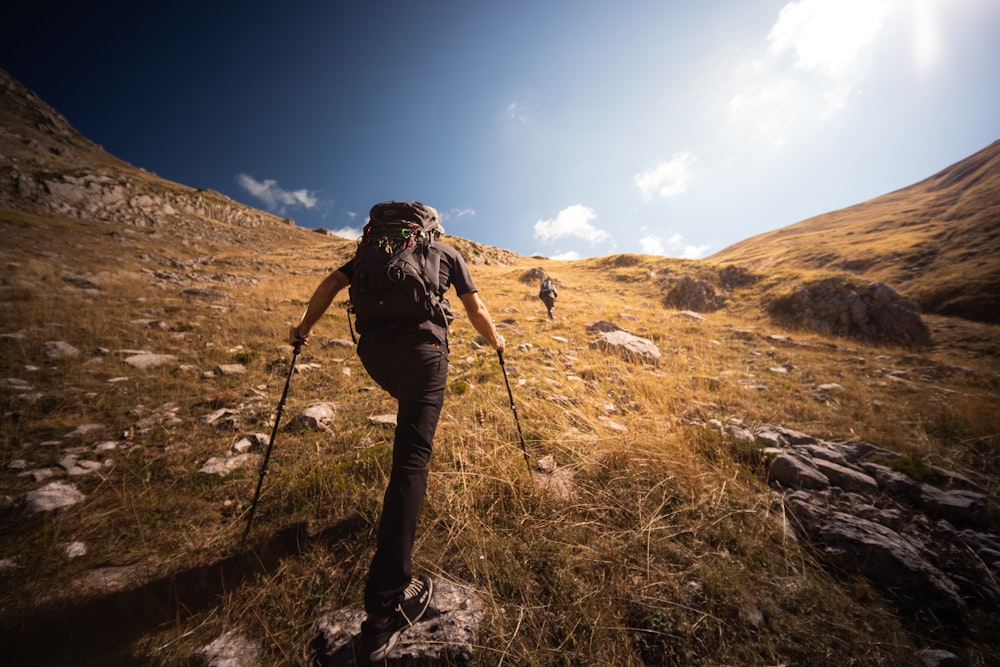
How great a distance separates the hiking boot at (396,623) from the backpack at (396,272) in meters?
1.95

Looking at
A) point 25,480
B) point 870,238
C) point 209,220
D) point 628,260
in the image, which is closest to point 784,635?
point 25,480

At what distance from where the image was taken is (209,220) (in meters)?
42.8

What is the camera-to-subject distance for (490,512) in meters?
2.83

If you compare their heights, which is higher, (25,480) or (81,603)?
(25,480)

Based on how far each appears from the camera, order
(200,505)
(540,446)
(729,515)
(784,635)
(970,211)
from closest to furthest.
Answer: (784,635) → (729,515) → (200,505) → (540,446) → (970,211)

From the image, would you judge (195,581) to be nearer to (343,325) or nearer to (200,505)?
(200,505)

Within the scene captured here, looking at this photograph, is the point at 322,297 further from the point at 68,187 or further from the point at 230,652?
the point at 68,187

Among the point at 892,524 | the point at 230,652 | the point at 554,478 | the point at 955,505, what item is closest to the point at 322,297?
the point at 230,652

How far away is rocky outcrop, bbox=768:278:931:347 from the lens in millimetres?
14328

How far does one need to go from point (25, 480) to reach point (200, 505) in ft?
6.07

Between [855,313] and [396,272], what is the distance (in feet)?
73.9

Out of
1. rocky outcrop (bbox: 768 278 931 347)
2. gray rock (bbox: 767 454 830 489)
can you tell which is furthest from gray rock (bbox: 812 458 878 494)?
rocky outcrop (bbox: 768 278 931 347)

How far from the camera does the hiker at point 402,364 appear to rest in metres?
1.89

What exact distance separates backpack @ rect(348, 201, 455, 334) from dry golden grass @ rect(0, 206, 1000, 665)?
1693 mm
